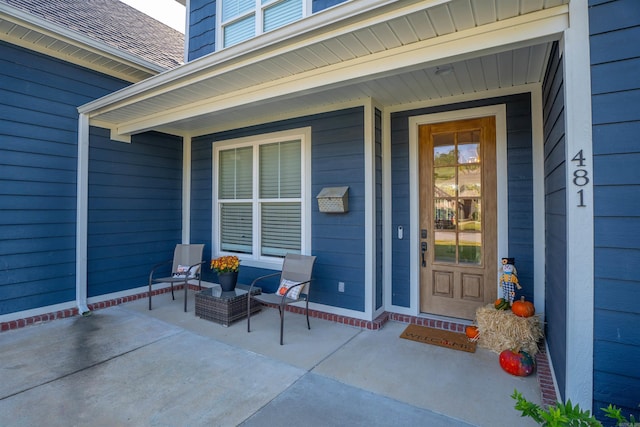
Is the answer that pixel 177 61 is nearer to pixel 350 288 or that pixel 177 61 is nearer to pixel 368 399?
pixel 350 288

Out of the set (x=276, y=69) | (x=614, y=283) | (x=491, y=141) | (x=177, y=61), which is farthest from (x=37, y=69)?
(x=614, y=283)

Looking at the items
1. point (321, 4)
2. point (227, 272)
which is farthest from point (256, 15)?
point (227, 272)

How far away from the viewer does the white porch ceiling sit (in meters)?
1.97

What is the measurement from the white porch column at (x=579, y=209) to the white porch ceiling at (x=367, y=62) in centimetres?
17

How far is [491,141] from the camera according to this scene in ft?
11.2

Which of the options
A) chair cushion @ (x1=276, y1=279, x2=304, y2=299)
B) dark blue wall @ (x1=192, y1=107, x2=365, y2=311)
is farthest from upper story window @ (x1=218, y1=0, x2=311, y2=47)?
chair cushion @ (x1=276, y1=279, x2=304, y2=299)

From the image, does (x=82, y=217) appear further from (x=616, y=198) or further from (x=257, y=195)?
(x=616, y=198)

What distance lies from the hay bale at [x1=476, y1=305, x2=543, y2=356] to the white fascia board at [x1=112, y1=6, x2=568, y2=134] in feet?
7.37

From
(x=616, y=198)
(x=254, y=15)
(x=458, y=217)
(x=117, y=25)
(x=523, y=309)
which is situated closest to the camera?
(x=616, y=198)

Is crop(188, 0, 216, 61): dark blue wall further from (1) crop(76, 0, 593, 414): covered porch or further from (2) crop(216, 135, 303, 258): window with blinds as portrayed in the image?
(2) crop(216, 135, 303, 258): window with blinds

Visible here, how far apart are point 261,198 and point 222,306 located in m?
1.67

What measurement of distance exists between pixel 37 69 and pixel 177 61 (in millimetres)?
2387

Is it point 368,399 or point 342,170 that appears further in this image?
point 342,170

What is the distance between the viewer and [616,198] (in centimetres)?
173
